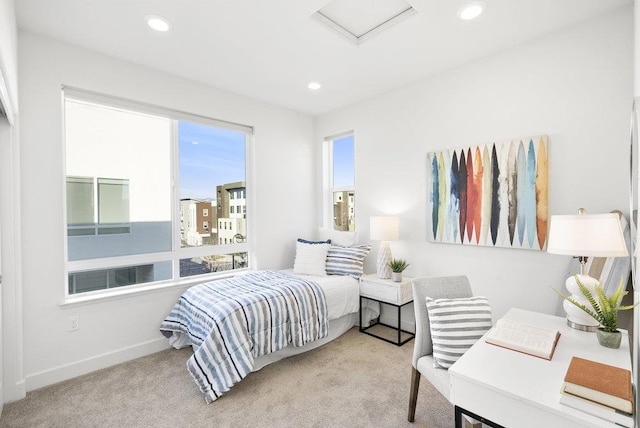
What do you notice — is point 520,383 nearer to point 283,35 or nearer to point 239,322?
point 239,322

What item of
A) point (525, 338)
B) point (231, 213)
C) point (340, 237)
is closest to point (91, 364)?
point (231, 213)

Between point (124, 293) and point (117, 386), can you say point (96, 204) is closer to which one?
point (124, 293)

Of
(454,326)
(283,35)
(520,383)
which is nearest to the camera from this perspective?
(520,383)

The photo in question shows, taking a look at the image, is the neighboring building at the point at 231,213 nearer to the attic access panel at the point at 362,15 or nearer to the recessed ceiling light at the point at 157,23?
the recessed ceiling light at the point at 157,23

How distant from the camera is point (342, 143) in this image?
4.18m

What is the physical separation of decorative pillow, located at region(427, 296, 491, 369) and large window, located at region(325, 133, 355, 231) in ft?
7.70

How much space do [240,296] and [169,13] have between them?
216 cm

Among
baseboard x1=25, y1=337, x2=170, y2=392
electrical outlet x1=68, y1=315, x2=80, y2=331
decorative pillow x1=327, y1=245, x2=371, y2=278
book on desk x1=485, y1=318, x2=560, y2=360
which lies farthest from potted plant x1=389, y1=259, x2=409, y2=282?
electrical outlet x1=68, y1=315, x2=80, y2=331

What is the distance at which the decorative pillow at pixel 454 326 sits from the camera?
1608 mm

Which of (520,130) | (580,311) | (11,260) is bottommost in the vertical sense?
(580,311)

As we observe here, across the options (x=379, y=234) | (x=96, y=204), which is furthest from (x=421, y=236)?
(x=96, y=204)

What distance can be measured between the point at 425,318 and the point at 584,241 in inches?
35.1

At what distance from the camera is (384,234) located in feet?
10.5

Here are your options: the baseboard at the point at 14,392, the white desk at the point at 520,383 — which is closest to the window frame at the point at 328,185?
the white desk at the point at 520,383
